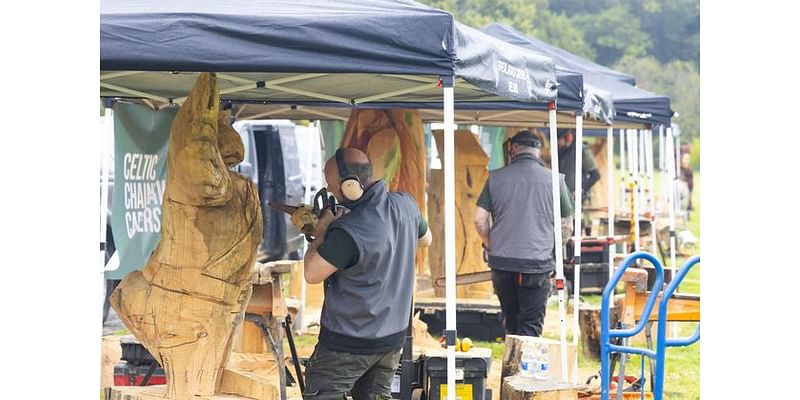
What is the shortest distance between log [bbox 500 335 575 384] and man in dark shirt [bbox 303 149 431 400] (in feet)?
6.31

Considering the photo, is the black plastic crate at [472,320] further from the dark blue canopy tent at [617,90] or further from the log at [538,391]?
the log at [538,391]

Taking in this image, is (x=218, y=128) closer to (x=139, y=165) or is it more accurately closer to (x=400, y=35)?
(x=400, y=35)

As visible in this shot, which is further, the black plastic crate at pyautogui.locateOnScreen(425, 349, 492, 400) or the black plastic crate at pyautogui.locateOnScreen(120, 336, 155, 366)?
the black plastic crate at pyautogui.locateOnScreen(120, 336, 155, 366)

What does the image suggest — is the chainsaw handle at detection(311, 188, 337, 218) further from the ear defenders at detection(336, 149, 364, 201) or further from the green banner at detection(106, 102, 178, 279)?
the green banner at detection(106, 102, 178, 279)

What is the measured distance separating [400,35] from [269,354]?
14.2ft

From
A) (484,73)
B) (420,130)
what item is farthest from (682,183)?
(484,73)

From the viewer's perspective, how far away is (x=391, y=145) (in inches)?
347

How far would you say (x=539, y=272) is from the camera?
8.17 metres

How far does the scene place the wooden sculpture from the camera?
5.47 m

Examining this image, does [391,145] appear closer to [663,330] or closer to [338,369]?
[338,369]

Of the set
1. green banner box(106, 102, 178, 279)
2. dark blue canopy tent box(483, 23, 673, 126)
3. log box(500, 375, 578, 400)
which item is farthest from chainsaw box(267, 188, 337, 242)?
dark blue canopy tent box(483, 23, 673, 126)

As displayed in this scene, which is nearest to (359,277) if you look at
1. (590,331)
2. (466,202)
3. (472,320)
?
(590,331)

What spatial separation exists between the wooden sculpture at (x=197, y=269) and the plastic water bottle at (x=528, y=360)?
193 centimetres

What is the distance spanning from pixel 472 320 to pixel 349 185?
5.51 metres
